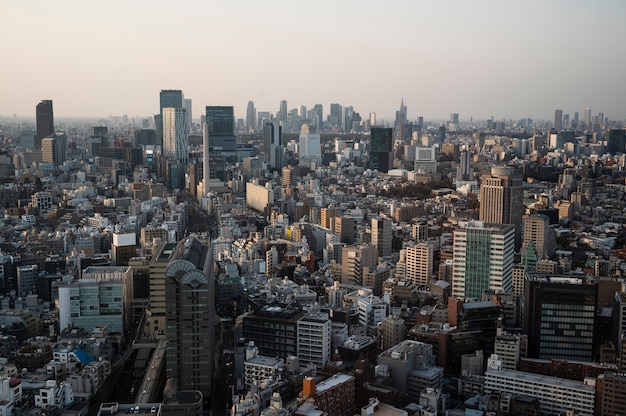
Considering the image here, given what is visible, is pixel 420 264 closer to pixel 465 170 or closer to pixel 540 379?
pixel 540 379

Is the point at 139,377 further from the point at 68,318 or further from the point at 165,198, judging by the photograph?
the point at 165,198

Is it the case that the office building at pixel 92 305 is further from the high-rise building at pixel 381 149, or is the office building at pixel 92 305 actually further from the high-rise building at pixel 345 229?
the high-rise building at pixel 381 149

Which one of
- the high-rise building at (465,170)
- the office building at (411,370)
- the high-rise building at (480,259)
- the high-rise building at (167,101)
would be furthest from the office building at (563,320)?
the high-rise building at (167,101)

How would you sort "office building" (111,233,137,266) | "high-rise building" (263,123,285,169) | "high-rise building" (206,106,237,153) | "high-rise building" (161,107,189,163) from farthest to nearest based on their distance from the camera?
"high-rise building" (206,106,237,153)
"high-rise building" (263,123,285,169)
"high-rise building" (161,107,189,163)
"office building" (111,233,137,266)

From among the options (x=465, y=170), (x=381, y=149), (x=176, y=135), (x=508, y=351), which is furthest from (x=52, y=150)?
(x=508, y=351)

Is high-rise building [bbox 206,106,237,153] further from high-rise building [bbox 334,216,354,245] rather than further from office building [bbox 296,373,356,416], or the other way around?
office building [bbox 296,373,356,416]

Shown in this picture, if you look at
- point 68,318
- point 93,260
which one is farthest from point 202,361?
point 93,260

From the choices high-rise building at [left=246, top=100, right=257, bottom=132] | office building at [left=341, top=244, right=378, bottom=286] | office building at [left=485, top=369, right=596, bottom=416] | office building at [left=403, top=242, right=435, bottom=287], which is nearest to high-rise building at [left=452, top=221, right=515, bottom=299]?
office building at [left=403, top=242, right=435, bottom=287]
